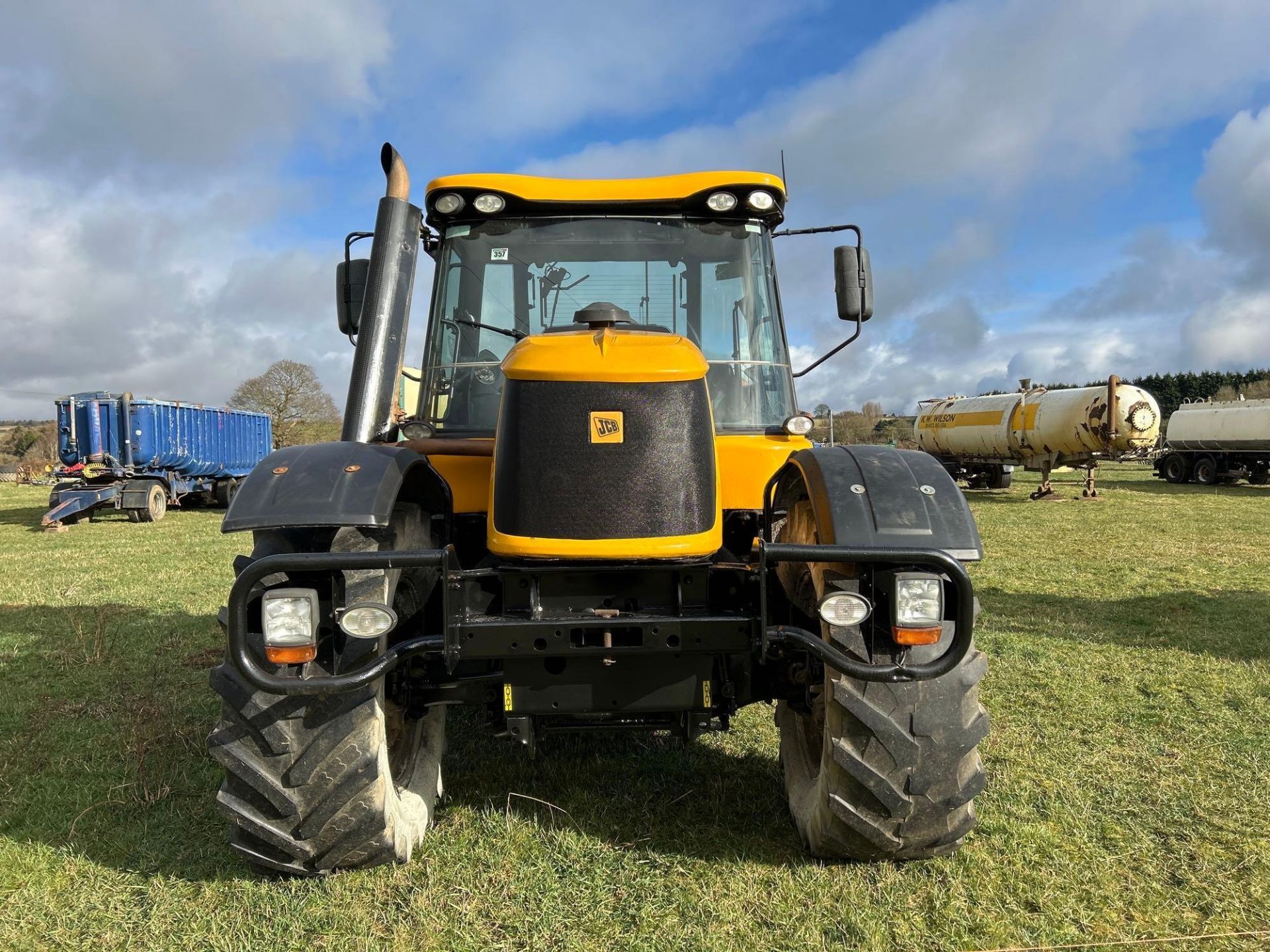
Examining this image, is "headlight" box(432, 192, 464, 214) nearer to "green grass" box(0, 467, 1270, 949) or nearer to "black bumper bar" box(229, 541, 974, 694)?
"black bumper bar" box(229, 541, 974, 694)

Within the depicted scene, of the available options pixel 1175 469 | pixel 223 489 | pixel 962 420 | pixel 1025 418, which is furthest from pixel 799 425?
pixel 1175 469

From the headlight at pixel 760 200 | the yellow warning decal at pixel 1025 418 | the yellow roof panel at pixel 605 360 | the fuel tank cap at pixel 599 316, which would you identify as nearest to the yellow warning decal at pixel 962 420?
the yellow warning decal at pixel 1025 418

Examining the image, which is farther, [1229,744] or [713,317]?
[1229,744]

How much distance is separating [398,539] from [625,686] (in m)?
0.97

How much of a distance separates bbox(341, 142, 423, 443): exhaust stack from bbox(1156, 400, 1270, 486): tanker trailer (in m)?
27.5

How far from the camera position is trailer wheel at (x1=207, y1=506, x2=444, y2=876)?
2.71 m

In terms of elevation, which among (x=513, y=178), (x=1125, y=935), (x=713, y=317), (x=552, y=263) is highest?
(x=513, y=178)

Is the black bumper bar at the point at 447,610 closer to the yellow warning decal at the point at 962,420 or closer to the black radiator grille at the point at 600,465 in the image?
the black radiator grille at the point at 600,465

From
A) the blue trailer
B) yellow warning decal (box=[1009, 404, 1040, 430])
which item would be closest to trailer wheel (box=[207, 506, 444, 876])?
the blue trailer

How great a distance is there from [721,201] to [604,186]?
0.54 m

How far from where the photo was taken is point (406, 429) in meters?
3.66

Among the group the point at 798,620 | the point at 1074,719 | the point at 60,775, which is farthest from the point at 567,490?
the point at 1074,719

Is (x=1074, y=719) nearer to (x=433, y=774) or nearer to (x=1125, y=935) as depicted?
(x=1125, y=935)

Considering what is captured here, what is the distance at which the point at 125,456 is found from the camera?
1897 centimetres
